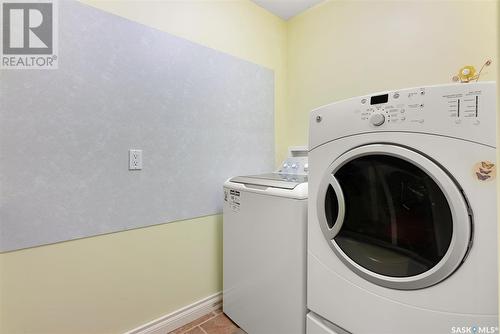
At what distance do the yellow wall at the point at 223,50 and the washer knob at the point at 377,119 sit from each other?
2.81 feet

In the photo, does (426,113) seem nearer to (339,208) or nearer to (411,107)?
(411,107)

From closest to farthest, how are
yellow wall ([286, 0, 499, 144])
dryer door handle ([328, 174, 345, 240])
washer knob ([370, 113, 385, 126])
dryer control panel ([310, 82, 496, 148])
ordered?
dryer control panel ([310, 82, 496, 148]) → washer knob ([370, 113, 385, 126]) → dryer door handle ([328, 174, 345, 240]) → yellow wall ([286, 0, 499, 144])

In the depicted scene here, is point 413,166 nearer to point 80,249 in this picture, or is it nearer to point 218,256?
point 218,256

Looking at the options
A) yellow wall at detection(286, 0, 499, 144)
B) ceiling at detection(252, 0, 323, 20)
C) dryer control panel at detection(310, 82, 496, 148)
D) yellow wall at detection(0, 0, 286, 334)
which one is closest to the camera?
dryer control panel at detection(310, 82, 496, 148)

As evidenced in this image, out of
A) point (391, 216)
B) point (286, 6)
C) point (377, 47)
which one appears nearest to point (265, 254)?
point (391, 216)

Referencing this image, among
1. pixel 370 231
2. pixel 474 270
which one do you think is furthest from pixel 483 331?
pixel 370 231

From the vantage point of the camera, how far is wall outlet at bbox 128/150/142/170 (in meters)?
1.28

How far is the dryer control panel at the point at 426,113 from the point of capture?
2.15 ft

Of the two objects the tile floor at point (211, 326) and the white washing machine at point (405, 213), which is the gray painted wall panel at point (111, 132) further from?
the white washing machine at point (405, 213)

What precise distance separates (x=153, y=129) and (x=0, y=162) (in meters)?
0.64

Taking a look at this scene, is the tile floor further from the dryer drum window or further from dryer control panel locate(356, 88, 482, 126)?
dryer control panel locate(356, 88, 482, 126)

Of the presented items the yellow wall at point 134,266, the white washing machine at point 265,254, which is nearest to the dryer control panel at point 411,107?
the white washing machine at point 265,254

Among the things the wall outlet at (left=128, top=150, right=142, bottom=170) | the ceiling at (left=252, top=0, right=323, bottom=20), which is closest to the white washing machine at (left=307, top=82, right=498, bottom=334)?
the wall outlet at (left=128, top=150, right=142, bottom=170)

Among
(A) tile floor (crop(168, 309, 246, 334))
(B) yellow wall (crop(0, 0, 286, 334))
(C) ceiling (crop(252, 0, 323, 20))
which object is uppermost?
(C) ceiling (crop(252, 0, 323, 20))
